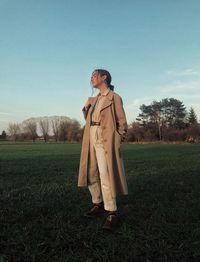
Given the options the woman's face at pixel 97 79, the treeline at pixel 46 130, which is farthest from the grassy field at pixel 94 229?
the treeline at pixel 46 130

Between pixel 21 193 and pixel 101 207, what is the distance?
9.07 feet

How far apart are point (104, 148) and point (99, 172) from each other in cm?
45

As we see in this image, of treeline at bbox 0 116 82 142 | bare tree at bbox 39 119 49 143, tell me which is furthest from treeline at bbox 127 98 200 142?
bare tree at bbox 39 119 49 143

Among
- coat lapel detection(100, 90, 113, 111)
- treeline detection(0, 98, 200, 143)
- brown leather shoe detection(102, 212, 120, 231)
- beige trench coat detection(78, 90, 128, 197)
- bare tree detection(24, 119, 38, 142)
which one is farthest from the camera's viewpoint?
bare tree detection(24, 119, 38, 142)

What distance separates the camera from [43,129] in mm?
139875

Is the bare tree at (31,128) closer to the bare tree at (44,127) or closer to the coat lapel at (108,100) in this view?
the bare tree at (44,127)

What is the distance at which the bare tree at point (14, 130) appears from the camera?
124 metres

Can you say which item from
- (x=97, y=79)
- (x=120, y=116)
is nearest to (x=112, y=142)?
(x=120, y=116)

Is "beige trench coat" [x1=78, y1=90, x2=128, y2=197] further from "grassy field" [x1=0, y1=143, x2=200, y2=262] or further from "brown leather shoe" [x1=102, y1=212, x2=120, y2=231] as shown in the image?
"grassy field" [x1=0, y1=143, x2=200, y2=262]

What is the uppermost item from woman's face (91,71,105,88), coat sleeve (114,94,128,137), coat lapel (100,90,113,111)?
woman's face (91,71,105,88)

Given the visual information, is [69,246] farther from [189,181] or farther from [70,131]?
[70,131]

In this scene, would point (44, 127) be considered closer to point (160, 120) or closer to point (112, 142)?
point (160, 120)

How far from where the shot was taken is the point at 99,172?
4430 millimetres

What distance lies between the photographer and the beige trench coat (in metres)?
4.16
